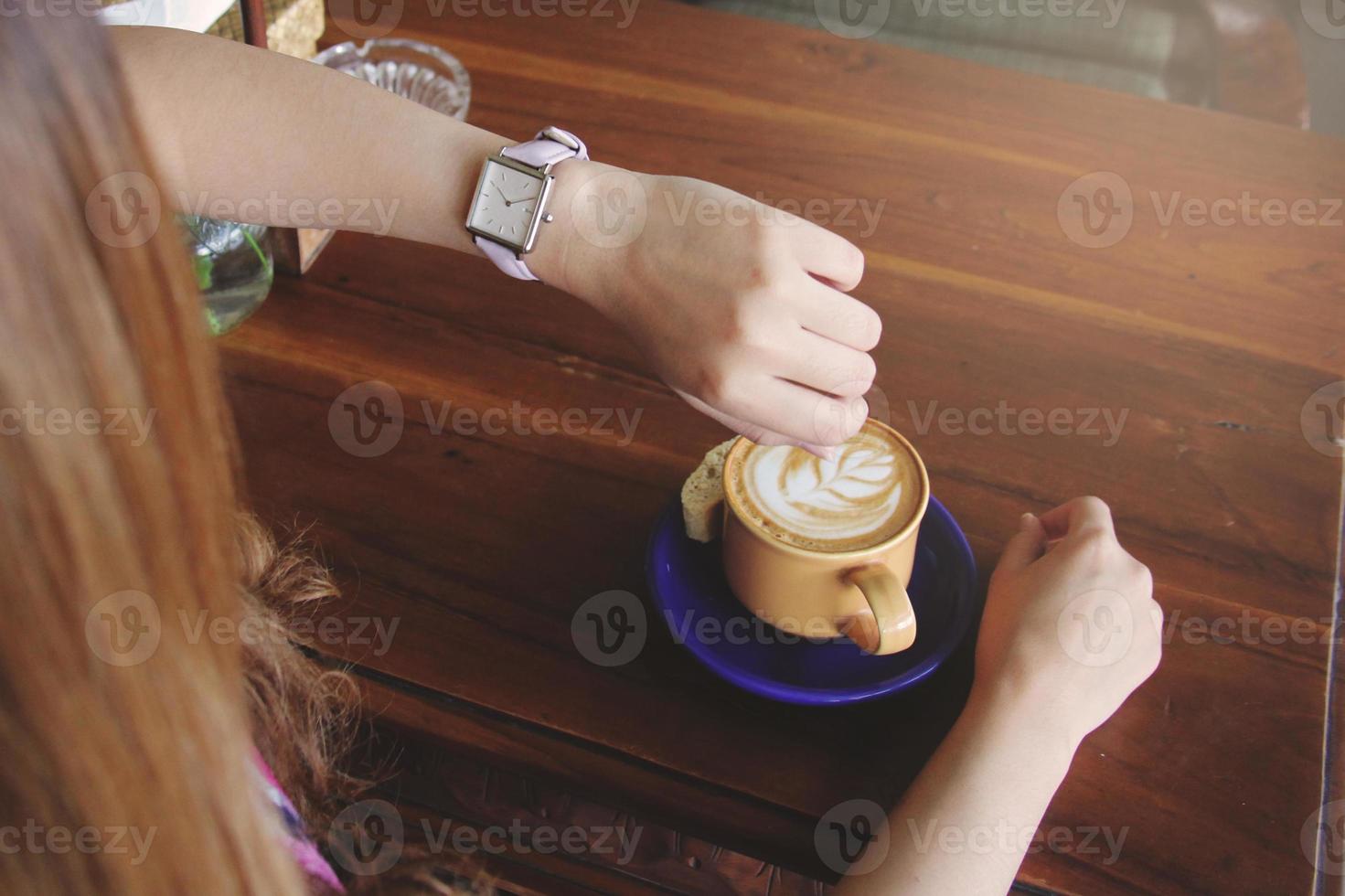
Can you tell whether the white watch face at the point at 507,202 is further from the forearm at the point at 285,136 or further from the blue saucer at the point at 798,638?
the blue saucer at the point at 798,638

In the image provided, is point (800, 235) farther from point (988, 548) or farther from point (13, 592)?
point (13, 592)

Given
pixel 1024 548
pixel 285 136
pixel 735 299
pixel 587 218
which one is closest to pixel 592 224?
pixel 587 218

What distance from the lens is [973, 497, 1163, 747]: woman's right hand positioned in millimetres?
648

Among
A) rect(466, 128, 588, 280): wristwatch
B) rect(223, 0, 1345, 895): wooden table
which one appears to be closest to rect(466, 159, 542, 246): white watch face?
rect(466, 128, 588, 280): wristwatch

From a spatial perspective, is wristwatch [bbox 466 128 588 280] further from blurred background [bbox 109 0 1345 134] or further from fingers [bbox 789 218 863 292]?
blurred background [bbox 109 0 1345 134]

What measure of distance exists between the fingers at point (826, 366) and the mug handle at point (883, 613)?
0.12 m

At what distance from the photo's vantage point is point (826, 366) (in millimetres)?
673

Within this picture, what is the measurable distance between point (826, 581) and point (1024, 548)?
17 centimetres

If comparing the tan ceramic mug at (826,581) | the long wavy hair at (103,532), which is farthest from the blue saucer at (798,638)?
the long wavy hair at (103,532)

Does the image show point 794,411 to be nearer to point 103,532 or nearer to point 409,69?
point 103,532

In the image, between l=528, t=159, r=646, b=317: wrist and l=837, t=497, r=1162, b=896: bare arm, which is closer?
l=837, t=497, r=1162, b=896: bare arm

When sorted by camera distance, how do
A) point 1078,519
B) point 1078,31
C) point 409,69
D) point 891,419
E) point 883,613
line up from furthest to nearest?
point 1078,31 < point 409,69 < point 891,419 < point 1078,519 < point 883,613

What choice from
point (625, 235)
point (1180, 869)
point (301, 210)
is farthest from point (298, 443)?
point (1180, 869)

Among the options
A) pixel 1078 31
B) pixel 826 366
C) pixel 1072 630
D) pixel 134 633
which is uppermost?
pixel 134 633
